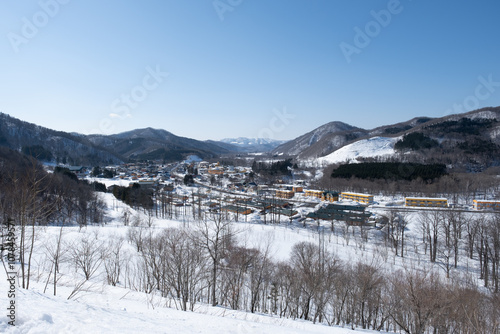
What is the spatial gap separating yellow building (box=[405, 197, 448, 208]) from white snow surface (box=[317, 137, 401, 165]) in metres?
39.6

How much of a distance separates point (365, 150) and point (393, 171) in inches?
1426

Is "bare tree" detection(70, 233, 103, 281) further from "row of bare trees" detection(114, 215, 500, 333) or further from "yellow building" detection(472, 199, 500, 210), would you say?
"yellow building" detection(472, 199, 500, 210)

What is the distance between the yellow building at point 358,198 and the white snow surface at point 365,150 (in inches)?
1444

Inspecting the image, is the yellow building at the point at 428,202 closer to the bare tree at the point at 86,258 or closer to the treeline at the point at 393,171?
the treeline at the point at 393,171

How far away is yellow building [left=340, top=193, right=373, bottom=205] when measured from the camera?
31.0 meters

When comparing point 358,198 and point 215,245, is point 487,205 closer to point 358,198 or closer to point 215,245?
point 358,198

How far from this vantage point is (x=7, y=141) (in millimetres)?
72875

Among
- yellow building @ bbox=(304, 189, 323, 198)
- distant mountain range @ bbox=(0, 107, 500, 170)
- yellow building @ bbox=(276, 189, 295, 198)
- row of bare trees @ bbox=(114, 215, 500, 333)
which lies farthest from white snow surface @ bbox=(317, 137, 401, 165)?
row of bare trees @ bbox=(114, 215, 500, 333)

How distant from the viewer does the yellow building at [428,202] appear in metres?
27.9

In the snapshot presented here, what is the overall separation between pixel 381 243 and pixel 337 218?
5885 millimetres

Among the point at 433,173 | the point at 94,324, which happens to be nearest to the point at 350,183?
the point at 433,173

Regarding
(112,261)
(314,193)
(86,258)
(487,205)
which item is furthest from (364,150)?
(86,258)

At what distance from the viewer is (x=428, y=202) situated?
28922 mm

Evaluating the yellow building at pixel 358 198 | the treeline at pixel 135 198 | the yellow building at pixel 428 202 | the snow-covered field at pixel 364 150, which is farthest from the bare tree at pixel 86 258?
the snow-covered field at pixel 364 150
